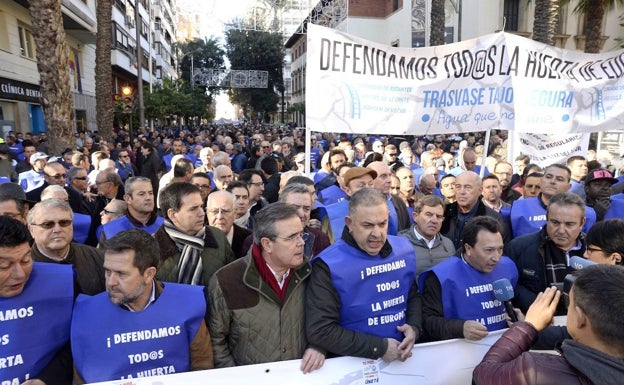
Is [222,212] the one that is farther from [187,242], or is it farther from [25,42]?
[25,42]

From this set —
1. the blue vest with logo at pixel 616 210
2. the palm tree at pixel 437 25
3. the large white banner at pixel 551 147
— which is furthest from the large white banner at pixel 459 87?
the palm tree at pixel 437 25

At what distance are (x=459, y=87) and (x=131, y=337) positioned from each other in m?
4.91

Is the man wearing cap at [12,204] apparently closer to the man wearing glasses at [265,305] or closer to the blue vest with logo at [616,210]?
the man wearing glasses at [265,305]

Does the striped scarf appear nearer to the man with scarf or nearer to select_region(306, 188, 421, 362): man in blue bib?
the man with scarf

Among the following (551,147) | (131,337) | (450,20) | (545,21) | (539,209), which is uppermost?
(450,20)

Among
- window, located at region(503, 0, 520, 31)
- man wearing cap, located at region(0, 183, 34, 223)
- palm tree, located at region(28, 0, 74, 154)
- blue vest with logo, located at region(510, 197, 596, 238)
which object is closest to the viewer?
man wearing cap, located at region(0, 183, 34, 223)

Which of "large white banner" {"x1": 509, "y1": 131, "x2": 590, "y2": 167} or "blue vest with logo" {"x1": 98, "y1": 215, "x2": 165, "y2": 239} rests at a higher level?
"large white banner" {"x1": 509, "y1": 131, "x2": 590, "y2": 167}

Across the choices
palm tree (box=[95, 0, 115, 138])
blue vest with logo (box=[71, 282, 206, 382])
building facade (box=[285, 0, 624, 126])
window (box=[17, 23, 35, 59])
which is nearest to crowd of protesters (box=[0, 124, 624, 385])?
blue vest with logo (box=[71, 282, 206, 382])

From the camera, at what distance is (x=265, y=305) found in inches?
99.7

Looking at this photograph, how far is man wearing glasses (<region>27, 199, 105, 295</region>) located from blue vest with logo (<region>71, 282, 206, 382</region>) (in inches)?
24.1

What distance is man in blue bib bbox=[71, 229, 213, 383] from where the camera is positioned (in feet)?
7.64

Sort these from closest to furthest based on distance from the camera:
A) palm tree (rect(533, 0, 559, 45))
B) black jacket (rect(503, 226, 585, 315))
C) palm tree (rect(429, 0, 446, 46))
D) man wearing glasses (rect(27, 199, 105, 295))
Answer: man wearing glasses (rect(27, 199, 105, 295)) → black jacket (rect(503, 226, 585, 315)) → palm tree (rect(533, 0, 559, 45)) → palm tree (rect(429, 0, 446, 46))

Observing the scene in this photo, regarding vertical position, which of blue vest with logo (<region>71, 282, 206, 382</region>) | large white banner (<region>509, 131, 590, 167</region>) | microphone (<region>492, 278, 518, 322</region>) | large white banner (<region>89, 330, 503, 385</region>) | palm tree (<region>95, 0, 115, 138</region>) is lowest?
large white banner (<region>89, 330, 503, 385</region>)

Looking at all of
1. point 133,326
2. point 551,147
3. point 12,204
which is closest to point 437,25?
point 551,147
